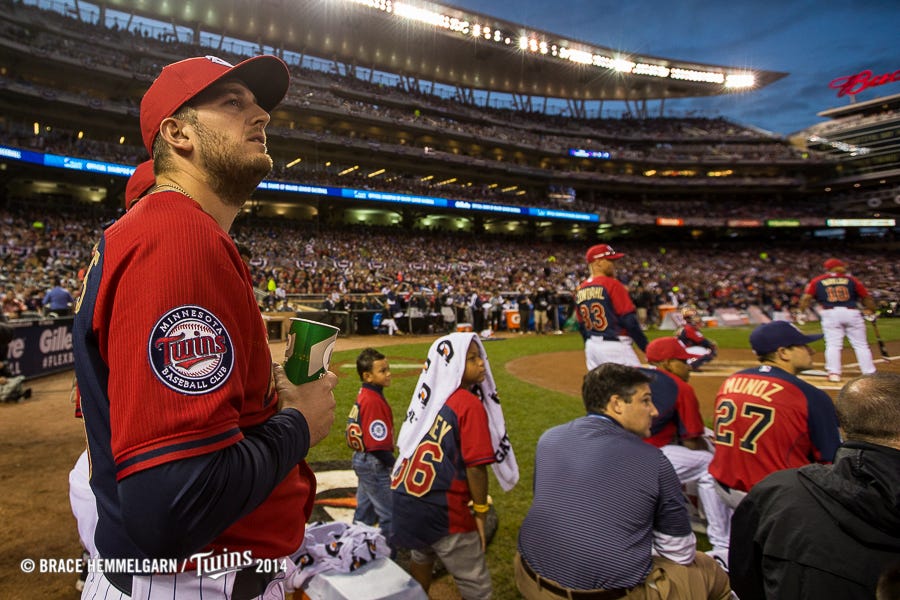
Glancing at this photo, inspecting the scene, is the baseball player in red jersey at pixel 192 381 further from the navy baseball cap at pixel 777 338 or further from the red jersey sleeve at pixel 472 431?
the navy baseball cap at pixel 777 338

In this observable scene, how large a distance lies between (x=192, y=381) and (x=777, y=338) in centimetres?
426

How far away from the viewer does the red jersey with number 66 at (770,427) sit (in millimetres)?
3447

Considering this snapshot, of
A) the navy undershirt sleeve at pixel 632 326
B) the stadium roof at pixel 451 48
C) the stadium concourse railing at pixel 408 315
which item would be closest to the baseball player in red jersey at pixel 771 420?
the navy undershirt sleeve at pixel 632 326

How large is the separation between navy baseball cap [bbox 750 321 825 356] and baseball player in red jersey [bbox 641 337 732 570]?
2.72ft

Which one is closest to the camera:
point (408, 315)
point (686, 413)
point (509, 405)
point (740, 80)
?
point (686, 413)

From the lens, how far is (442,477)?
3.23 metres

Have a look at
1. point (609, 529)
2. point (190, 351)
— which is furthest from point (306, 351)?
point (609, 529)

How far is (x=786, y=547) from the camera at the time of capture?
2059mm

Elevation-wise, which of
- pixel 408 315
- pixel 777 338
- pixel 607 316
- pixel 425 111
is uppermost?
pixel 425 111

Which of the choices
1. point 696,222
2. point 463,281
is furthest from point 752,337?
point 696,222

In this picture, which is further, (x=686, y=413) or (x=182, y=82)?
(x=686, y=413)

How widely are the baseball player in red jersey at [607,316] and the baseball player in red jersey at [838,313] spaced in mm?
4969

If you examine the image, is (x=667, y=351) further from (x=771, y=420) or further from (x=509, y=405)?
(x=509, y=405)

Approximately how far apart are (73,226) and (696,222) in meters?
52.1
